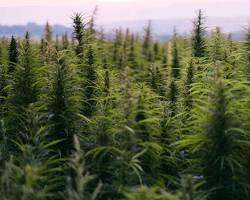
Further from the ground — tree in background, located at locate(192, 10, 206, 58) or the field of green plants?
tree in background, located at locate(192, 10, 206, 58)

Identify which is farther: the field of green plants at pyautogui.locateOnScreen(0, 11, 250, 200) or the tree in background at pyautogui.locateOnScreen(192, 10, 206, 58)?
the tree in background at pyautogui.locateOnScreen(192, 10, 206, 58)

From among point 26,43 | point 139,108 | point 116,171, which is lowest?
point 116,171

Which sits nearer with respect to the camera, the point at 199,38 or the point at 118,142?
the point at 118,142

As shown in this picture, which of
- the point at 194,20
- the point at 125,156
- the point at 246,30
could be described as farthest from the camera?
the point at 194,20

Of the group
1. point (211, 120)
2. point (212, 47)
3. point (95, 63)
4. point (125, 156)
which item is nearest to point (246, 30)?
point (212, 47)

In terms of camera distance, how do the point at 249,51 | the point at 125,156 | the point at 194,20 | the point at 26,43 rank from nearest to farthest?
the point at 125,156
the point at 26,43
the point at 249,51
the point at 194,20

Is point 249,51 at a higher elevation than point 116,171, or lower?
higher

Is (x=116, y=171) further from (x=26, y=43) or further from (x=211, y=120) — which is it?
(x=26, y=43)

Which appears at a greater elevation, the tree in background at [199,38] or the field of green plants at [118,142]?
the tree in background at [199,38]

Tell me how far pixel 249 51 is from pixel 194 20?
10.1 feet

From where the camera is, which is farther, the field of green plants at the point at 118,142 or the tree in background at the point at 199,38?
the tree in background at the point at 199,38

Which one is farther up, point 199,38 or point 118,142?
point 199,38

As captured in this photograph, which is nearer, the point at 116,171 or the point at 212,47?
the point at 116,171

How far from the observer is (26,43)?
11.2 meters
